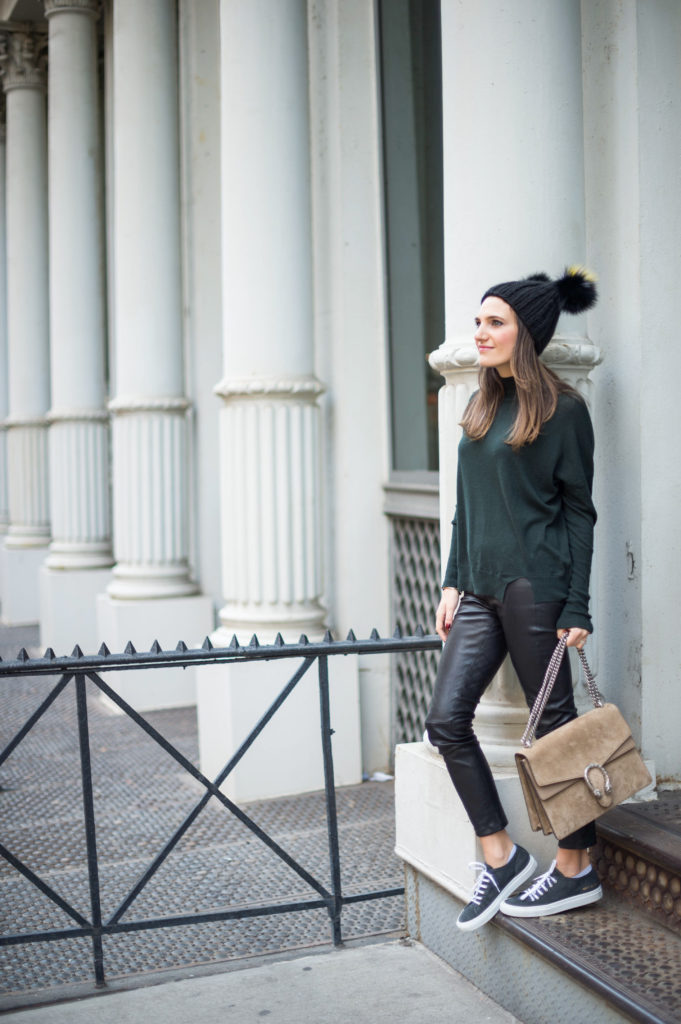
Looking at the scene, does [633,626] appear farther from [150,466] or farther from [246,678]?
[150,466]

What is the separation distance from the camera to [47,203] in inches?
558

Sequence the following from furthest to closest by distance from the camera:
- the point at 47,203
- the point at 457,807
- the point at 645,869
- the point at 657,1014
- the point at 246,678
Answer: the point at 47,203 → the point at 246,678 → the point at 457,807 → the point at 645,869 → the point at 657,1014

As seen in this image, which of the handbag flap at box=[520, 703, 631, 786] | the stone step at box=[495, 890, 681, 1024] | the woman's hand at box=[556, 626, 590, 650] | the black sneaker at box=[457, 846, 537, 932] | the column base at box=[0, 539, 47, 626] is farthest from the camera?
the column base at box=[0, 539, 47, 626]

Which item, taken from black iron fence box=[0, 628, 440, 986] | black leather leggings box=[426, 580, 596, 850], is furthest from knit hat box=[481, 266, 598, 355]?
black iron fence box=[0, 628, 440, 986]

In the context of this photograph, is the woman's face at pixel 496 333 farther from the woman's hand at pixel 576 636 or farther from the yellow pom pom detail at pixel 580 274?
the woman's hand at pixel 576 636

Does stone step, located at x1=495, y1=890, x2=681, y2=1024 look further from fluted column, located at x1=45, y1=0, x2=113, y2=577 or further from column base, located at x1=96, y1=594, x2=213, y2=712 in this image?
fluted column, located at x1=45, y1=0, x2=113, y2=577

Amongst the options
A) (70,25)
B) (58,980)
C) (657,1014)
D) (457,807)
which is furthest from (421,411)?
(70,25)

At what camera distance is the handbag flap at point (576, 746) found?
3.27 meters

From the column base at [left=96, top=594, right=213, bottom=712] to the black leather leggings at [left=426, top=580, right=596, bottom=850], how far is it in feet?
17.9

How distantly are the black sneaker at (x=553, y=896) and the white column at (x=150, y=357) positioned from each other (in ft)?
18.6

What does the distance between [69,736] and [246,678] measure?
2298 mm

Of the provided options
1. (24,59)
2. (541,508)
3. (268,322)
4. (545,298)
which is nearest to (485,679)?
(541,508)

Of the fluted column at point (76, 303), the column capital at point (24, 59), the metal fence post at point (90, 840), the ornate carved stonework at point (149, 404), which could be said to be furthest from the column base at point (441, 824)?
the column capital at point (24, 59)

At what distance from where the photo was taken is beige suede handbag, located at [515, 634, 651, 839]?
3273 mm
